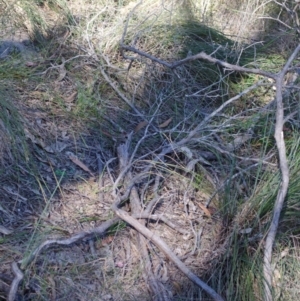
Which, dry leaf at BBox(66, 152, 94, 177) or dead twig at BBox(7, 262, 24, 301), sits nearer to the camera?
dead twig at BBox(7, 262, 24, 301)

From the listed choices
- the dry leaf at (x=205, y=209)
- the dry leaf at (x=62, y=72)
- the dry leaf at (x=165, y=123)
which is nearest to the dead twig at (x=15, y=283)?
the dry leaf at (x=205, y=209)

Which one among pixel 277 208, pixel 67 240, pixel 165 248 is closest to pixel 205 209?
pixel 165 248

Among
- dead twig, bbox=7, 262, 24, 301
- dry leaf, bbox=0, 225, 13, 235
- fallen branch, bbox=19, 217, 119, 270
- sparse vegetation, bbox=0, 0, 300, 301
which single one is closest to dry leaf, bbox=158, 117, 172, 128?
sparse vegetation, bbox=0, 0, 300, 301

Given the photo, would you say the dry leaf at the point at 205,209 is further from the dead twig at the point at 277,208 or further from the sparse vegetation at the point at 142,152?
the dead twig at the point at 277,208

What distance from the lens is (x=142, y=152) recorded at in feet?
10.2

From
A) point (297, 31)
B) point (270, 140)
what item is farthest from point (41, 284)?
point (297, 31)

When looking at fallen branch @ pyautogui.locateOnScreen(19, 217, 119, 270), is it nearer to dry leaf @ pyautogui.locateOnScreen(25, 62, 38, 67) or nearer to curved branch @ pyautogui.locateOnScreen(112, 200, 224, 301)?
curved branch @ pyautogui.locateOnScreen(112, 200, 224, 301)

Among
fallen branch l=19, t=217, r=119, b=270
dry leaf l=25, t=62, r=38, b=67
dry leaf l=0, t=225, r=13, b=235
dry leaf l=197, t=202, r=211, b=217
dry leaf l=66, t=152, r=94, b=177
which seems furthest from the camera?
dry leaf l=25, t=62, r=38, b=67

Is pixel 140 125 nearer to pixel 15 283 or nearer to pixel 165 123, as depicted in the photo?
pixel 165 123

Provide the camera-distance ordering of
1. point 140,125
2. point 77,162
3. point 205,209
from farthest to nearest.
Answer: point 140,125 → point 77,162 → point 205,209

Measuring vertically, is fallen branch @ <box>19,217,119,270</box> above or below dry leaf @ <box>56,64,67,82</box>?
below

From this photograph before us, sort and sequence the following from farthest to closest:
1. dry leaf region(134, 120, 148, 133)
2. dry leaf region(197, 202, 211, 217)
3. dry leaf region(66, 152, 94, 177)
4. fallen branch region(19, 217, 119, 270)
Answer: dry leaf region(134, 120, 148, 133), dry leaf region(66, 152, 94, 177), dry leaf region(197, 202, 211, 217), fallen branch region(19, 217, 119, 270)

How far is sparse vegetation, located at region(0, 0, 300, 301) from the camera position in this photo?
97.5 inches

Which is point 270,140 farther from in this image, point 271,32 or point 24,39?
point 24,39
